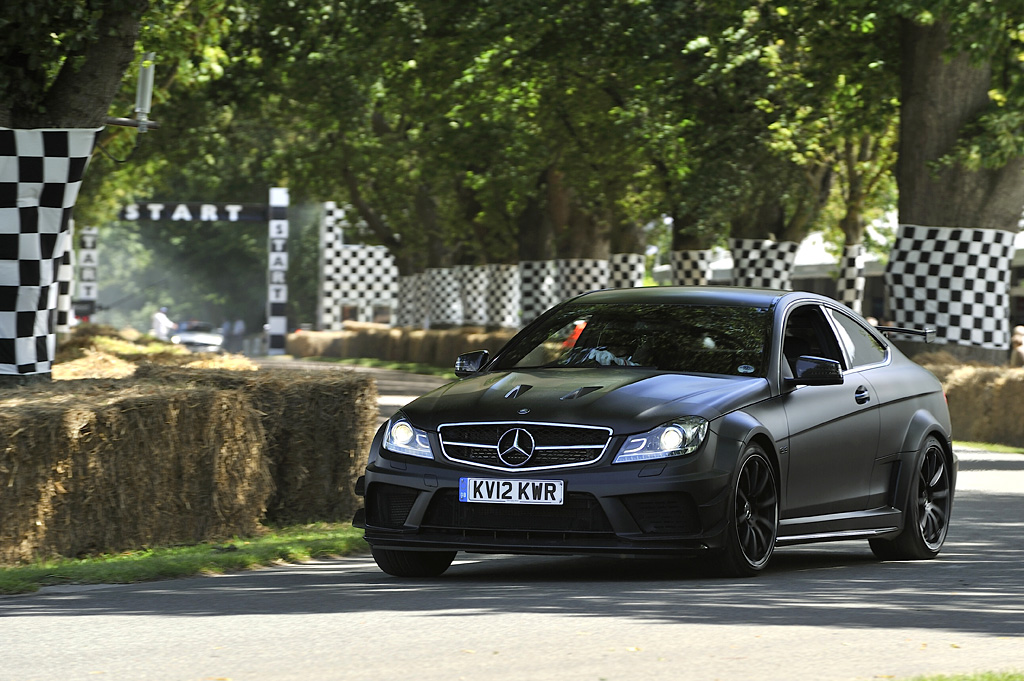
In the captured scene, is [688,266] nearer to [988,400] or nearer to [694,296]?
[988,400]

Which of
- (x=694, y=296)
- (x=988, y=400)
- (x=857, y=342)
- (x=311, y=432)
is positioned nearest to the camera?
(x=694, y=296)

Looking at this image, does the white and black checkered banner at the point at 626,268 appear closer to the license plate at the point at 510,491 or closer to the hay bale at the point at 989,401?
the hay bale at the point at 989,401

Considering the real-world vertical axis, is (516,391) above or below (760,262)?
below

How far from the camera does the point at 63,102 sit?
12609mm

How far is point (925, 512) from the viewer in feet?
34.0

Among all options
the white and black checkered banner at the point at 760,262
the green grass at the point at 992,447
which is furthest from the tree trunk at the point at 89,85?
the white and black checkered banner at the point at 760,262

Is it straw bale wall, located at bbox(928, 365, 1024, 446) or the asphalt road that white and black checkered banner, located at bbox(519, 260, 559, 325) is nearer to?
straw bale wall, located at bbox(928, 365, 1024, 446)

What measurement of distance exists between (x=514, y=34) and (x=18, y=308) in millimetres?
15534

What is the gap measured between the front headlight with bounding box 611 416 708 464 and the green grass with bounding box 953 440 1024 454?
1401 cm

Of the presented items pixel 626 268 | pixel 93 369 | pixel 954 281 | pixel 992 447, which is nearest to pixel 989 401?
pixel 992 447

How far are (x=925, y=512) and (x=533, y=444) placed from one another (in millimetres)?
3201

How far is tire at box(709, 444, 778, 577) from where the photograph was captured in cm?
838

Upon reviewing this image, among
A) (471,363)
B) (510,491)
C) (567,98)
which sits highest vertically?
(567,98)

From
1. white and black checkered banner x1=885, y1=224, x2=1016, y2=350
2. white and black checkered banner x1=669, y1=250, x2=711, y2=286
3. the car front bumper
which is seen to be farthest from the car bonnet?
white and black checkered banner x1=669, y1=250, x2=711, y2=286
